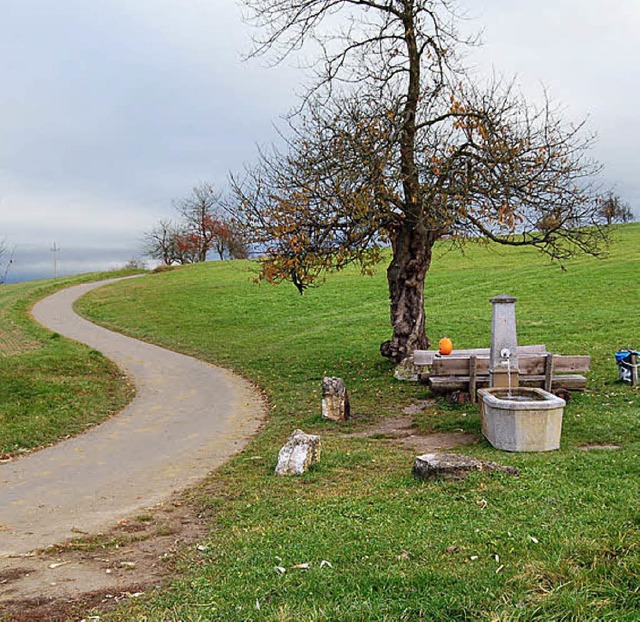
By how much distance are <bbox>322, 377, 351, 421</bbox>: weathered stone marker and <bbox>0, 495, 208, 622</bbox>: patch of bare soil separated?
4914mm

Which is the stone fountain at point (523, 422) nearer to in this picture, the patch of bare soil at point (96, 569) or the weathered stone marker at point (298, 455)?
the weathered stone marker at point (298, 455)

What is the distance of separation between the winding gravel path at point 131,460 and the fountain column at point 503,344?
166 inches

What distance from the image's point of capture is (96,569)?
534cm

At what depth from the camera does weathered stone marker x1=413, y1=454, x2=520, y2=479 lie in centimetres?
683

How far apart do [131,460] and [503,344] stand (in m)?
5.99

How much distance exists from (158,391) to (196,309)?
18.7 metres

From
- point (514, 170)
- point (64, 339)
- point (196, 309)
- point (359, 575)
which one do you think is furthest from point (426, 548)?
point (196, 309)

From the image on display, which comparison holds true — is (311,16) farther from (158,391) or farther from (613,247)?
(613,247)

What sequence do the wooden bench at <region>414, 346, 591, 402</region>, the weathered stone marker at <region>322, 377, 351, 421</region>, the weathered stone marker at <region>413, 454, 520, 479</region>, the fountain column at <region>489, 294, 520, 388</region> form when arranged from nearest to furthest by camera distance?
1. the weathered stone marker at <region>413, 454, 520, 479</region>
2. the fountain column at <region>489, 294, 520, 388</region>
3. the weathered stone marker at <region>322, 377, 351, 421</region>
4. the wooden bench at <region>414, 346, 591, 402</region>

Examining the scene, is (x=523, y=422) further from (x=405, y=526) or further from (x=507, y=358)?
(x=405, y=526)

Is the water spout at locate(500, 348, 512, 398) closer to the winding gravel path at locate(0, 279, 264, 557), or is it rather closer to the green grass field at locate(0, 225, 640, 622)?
the green grass field at locate(0, 225, 640, 622)

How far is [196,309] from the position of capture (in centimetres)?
3375

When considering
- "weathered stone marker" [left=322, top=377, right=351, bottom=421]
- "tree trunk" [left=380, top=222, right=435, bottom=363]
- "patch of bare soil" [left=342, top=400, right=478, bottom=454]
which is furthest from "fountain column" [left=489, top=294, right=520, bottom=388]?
"tree trunk" [left=380, top=222, right=435, bottom=363]

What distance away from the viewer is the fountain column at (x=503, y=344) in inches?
408
